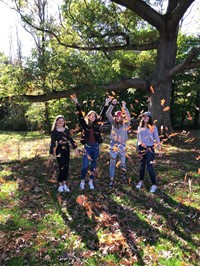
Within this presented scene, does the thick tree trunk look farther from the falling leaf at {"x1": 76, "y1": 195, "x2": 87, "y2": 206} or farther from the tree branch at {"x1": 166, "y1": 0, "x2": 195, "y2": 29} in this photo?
the falling leaf at {"x1": 76, "y1": 195, "x2": 87, "y2": 206}

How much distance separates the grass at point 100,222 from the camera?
3.93 metres

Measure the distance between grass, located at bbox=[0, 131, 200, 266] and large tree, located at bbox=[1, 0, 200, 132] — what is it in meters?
4.79

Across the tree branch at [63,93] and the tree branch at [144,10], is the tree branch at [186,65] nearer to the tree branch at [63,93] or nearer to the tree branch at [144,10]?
the tree branch at [63,93]

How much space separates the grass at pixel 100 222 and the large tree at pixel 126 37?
4.79 meters

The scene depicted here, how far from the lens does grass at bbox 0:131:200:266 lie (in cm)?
393

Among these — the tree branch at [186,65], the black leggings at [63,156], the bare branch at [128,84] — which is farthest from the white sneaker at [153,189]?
the bare branch at [128,84]

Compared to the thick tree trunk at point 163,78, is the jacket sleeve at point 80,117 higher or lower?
lower

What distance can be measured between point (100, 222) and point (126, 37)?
392 inches

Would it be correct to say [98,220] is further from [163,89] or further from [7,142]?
[7,142]

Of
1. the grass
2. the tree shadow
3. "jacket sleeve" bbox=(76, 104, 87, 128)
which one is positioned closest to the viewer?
the grass

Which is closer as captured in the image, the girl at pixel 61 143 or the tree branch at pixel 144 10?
the girl at pixel 61 143

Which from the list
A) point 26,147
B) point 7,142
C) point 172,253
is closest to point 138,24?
point 26,147

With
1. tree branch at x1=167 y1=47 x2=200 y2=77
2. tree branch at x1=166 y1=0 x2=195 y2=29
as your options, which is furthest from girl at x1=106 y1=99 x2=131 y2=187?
tree branch at x1=166 y1=0 x2=195 y2=29

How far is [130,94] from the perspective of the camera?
1738 centimetres
